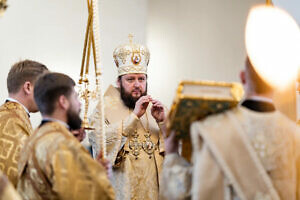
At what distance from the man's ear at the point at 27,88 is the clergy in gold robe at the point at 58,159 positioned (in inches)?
46.5

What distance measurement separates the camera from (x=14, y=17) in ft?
24.6

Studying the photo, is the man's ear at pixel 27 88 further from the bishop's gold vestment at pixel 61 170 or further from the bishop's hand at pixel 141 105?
the bishop's gold vestment at pixel 61 170

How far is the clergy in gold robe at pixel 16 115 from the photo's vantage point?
447 cm

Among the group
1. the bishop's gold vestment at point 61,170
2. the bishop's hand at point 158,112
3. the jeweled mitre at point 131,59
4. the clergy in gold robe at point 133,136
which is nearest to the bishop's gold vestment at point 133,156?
the clergy in gold robe at point 133,136

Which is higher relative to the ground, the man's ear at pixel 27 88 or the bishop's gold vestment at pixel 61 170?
the man's ear at pixel 27 88

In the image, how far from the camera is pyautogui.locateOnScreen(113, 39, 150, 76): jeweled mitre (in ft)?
18.7

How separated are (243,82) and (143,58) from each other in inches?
107

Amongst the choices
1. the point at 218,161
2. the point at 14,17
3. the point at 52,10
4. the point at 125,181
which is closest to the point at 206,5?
the point at 52,10

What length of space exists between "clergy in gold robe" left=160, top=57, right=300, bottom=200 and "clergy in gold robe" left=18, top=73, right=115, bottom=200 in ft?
1.63

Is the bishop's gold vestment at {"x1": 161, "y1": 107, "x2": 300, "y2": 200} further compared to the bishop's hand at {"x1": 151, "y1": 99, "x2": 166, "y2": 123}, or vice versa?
the bishop's hand at {"x1": 151, "y1": 99, "x2": 166, "y2": 123}

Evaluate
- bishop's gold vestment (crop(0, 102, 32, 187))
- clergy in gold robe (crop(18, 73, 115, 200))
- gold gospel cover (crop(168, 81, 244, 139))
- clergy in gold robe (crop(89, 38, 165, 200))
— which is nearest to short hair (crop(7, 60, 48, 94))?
bishop's gold vestment (crop(0, 102, 32, 187))

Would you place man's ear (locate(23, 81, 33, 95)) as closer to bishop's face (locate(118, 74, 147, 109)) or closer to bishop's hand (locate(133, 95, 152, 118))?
bishop's hand (locate(133, 95, 152, 118))

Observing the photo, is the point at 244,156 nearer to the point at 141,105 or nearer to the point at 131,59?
the point at 141,105

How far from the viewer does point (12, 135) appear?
178 inches
